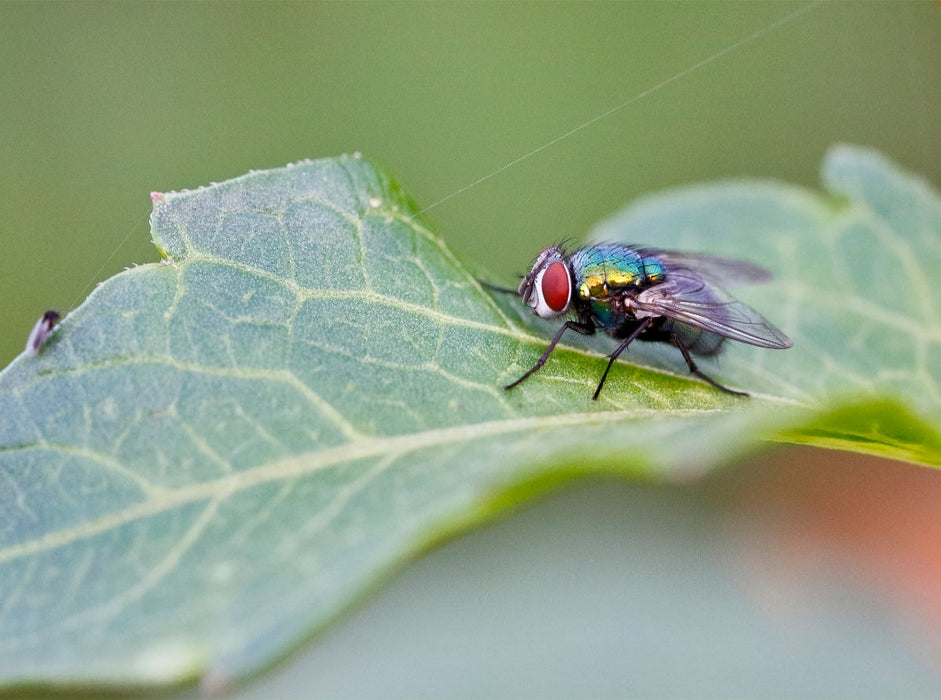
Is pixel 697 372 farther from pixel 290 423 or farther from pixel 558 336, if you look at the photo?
pixel 290 423

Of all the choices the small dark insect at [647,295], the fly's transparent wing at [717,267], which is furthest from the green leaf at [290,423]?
the fly's transparent wing at [717,267]

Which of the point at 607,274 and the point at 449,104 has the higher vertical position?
the point at 449,104

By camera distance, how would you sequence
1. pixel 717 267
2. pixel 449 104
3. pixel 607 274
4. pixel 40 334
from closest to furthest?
pixel 40 334, pixel 607 274, pixel 717 267, pixel 449 104

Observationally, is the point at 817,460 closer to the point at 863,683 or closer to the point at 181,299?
the point at 863,683

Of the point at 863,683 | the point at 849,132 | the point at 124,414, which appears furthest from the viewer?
the point at 849,132

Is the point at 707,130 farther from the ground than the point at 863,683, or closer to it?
farther from the ground

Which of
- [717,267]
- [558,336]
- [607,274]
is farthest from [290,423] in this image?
[717,267]

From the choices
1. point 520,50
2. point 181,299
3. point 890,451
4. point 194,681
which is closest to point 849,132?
point 520,50
